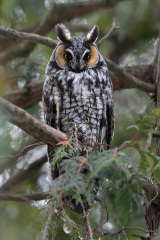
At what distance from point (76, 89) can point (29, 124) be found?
890mm

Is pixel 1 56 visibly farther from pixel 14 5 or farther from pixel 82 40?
pixel 14 5

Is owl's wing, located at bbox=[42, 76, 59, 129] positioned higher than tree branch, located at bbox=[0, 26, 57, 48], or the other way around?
tree branch, located at bbox=[0, 26, 57, 48]

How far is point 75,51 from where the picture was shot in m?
3.39

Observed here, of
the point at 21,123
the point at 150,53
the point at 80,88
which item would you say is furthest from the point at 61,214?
the point at 150,53

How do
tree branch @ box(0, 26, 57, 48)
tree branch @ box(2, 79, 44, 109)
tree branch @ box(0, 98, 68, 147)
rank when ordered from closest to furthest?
tree branch @ box(0, 98, 68, 147), tree branch @ box(0, 26, 57, 48), tree branch @ box(2, 79, 44, 109)

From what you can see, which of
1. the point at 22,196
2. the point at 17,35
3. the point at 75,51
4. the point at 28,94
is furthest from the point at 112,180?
the point at 28,94

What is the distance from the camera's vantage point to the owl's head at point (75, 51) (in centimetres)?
339

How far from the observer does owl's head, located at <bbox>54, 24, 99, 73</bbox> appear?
339cm

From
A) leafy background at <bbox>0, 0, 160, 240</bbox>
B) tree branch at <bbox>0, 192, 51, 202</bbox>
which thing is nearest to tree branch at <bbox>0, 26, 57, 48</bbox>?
leafy background at <bbox>0, 0, 160, 240</bbox>

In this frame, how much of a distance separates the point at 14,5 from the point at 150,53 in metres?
2.50

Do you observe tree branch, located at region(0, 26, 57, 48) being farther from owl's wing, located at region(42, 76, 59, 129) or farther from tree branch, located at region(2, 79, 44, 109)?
tree branch, located at region(2, 79, 44, 109)

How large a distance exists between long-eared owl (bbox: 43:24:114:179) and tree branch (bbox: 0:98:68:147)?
0.64 meters

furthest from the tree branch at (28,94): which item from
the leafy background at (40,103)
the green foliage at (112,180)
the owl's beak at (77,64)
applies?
the green foliage at (112,180)

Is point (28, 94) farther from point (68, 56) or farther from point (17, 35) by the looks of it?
point (17, 35)
